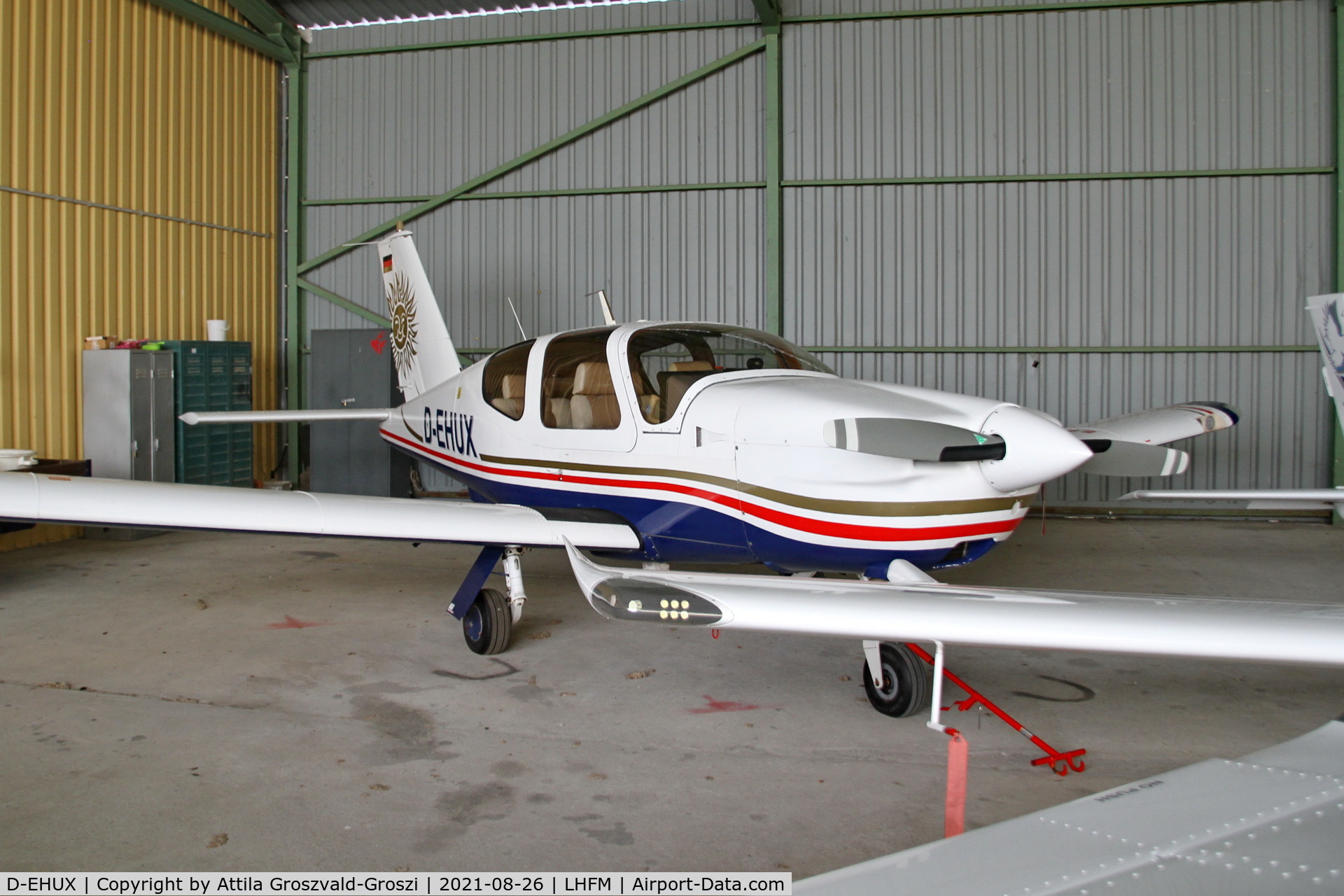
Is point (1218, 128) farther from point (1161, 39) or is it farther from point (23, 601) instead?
point (23, 601)

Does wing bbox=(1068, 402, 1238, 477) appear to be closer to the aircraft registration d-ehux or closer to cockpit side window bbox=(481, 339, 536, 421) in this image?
the aircraft registration d-ehux

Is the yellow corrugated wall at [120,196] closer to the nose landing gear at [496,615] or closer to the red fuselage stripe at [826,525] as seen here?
the nose landing gear at [496,615]

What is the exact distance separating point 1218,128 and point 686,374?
7.13m

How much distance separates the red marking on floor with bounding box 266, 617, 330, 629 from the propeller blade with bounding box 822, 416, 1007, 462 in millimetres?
3092

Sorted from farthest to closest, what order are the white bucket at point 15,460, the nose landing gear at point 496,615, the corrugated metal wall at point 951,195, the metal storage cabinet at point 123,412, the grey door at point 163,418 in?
the corrugated metal wall at point 951,195 → the grey door at point 163,418 → the metal storage cabinet at point 123,412 → the white bucket at point 15,460 → the nose landing gear at point 496,615

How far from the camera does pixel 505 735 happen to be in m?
3.43

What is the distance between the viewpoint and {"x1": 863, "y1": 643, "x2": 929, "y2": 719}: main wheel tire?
3.57 m

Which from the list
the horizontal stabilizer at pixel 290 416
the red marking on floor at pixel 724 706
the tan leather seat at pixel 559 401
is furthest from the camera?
the horizontal stabilizer at pixel 290 416

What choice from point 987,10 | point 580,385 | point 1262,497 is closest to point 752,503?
point 580,385

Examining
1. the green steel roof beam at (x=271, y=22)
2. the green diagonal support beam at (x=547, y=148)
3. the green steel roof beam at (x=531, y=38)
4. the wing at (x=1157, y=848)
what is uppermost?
the green steel roof beam at (x=271, y=22)

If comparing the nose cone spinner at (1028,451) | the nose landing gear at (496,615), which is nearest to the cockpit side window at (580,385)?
the nose landing gear at (496,615)

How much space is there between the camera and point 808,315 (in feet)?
30.6

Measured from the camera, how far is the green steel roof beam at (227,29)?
8758 mm

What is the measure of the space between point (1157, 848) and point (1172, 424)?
4594mm
